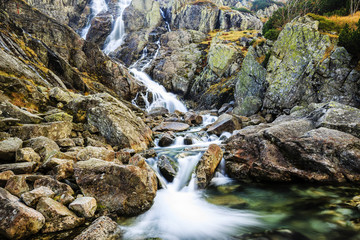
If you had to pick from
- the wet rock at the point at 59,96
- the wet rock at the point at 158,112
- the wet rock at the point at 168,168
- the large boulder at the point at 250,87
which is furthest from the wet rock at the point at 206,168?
the wet rock at the point at 158,112

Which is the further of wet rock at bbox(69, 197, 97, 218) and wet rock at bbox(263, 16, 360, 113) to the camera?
wet rock at bbox(263, 16, 360, 113)

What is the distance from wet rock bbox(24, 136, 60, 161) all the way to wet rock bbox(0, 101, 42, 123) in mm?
2447

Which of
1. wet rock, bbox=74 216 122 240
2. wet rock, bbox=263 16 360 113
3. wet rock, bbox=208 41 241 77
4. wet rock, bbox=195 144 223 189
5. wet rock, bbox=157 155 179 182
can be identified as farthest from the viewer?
wet rock, bbox=208 41 241 77

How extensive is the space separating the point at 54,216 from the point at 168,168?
4.62 meters

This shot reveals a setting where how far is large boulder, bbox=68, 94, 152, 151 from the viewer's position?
10.5m

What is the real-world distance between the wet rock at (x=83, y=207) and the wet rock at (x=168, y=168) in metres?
3.60

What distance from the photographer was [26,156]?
5383 mm

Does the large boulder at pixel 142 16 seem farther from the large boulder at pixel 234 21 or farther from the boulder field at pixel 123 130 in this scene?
the boulder field at pixel 123 130

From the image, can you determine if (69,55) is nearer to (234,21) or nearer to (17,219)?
(17,219)

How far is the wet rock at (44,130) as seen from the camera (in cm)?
706

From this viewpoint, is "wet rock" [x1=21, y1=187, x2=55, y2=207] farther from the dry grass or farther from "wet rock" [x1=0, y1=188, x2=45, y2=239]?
the dry grass

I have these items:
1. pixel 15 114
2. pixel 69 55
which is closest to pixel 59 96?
pixel 15 114

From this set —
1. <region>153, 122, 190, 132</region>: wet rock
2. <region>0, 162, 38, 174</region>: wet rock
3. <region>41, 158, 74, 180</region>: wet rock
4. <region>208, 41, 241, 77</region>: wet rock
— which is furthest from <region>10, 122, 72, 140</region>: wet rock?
<region>208, 41, 241, 77</region>: wet rock

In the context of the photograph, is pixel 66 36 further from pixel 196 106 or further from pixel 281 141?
pixel 281 141
